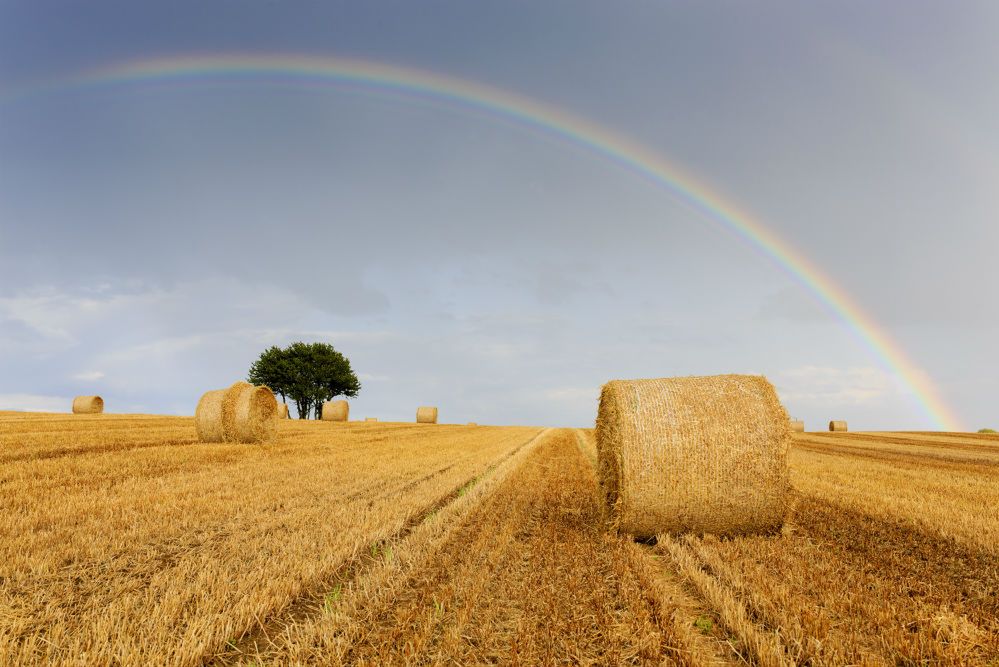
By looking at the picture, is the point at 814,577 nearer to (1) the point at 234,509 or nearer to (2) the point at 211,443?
(1) the point at 234,509

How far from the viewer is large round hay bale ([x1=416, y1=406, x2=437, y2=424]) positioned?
4019 centimetres

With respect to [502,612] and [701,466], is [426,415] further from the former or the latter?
[502,612]

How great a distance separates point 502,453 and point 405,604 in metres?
11.0

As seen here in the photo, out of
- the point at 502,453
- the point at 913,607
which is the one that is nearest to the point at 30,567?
the point at 913,607

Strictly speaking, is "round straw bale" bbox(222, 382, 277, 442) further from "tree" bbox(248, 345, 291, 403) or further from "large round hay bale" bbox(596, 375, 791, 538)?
"tree" bbox(248, 345, 291, 403)

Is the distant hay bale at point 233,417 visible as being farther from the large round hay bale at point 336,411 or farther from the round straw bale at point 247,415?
the large round hay bale at point 336,411

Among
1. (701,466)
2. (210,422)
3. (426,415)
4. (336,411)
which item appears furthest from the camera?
(426,415)

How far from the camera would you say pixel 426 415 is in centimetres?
4034

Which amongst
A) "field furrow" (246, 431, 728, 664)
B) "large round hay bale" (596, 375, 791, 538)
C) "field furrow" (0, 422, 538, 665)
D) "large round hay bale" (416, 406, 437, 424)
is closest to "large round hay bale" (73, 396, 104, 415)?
"large round hay bale" (416, 406, 437, 424)

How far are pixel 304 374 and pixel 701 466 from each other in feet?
173

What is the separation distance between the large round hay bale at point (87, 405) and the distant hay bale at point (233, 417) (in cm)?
2151

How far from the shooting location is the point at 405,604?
12.3 feet

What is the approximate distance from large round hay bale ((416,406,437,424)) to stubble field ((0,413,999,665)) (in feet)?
104

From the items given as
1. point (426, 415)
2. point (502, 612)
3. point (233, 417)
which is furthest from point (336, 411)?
point (502, 612)
